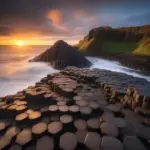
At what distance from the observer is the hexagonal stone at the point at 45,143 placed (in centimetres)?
299

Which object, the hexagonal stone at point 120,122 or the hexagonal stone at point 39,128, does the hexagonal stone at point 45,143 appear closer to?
the hexagonal stone at point 39,128

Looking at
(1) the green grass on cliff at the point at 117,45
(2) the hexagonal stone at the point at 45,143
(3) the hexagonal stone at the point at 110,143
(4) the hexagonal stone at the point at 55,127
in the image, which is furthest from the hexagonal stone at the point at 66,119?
(1) the green grass on cliff at the point at 117,45

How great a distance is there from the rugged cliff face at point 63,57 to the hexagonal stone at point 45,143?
10.9 meters

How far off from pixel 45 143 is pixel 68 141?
0.53 meters

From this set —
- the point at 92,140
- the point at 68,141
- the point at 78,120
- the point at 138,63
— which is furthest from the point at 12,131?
the point at 138,63

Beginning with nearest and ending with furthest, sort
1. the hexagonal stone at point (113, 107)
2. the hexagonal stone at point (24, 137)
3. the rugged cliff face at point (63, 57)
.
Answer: the hexagonal stone at point (24, 137)
the hexagonal stone at point (113, 107)
the rugged cliff face at point (63, 57)

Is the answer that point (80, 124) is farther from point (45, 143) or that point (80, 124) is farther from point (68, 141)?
point (45, 143)

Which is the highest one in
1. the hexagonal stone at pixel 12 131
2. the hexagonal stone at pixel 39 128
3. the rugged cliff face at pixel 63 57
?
the rugged cliff face at pixel 63 57

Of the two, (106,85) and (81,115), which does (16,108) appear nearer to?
(81,115)

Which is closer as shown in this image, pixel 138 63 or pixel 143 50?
pixel 138 63

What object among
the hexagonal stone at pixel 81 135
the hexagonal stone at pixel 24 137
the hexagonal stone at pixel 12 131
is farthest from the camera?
the hexagonal stone at pixel 12 131

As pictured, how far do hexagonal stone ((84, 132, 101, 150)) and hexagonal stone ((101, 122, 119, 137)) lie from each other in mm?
214

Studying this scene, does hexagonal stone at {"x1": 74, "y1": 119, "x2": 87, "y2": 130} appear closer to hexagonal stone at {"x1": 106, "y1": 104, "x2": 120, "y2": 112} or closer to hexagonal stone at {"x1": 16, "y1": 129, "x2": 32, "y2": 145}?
hexagonal stone at {"x1": 106, "y1": 104, "x2": 120, "y2": 112}

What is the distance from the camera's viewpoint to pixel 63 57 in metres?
15.6
